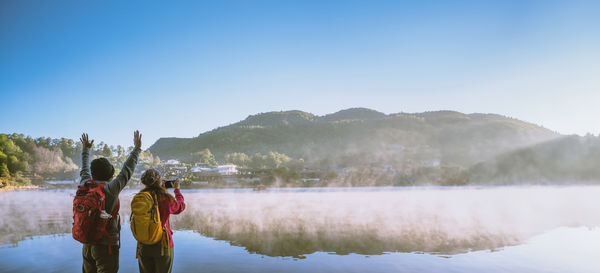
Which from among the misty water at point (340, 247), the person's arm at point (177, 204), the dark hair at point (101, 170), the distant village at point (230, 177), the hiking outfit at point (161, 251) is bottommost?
the distant village at point (230, 177)

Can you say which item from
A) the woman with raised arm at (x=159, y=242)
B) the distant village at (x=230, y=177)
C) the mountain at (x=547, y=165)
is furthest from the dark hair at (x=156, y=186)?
the mountain at (x=547, y=165)

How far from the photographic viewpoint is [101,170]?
5.96m

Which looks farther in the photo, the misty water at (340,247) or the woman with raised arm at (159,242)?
the misty water at (340,247)

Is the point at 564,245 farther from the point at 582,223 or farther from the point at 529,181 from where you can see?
the point at 529,181

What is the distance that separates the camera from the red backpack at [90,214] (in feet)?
18.8

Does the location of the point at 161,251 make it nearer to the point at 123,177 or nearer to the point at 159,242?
the point at 159,242

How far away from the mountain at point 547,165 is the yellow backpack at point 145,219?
16894 cm

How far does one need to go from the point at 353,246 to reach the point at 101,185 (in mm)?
11472

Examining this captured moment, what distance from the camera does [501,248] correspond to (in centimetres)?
1533

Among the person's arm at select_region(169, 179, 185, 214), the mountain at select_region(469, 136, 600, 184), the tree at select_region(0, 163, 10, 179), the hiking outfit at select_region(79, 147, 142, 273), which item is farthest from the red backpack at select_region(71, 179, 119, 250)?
the mountain at select_region(469, 136, 600, 184)

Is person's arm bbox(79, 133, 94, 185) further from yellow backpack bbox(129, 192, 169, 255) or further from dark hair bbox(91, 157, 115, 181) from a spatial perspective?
yellow backpack bbox(129, 192, 169, 255)

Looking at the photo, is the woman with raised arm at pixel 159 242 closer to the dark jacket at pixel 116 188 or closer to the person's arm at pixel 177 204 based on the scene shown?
the person's arm at pixel 177 204

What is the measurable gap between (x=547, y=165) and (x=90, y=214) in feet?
690

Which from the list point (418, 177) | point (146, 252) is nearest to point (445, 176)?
point (418, 177)
